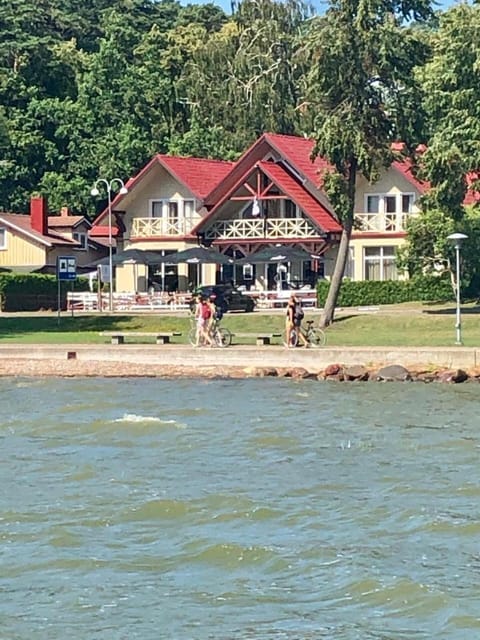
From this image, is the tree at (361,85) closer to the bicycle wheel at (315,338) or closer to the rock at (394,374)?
the bicycle wheel at (315,338)

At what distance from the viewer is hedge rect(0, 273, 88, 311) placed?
201 ft

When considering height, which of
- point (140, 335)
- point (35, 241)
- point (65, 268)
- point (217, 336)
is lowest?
point (140, 335)

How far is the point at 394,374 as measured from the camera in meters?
35.8

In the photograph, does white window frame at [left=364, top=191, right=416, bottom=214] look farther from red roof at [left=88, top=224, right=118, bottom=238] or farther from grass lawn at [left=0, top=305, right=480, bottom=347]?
red roof at [left=88, top=224, right=118, bottom=238]

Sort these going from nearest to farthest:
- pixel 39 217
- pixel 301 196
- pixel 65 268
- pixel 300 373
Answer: pixel 300 373
pixel 65 268
pixel 301 196
pixel 39 217

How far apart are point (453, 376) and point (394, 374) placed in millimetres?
1628

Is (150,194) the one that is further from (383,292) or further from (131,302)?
(383,292)


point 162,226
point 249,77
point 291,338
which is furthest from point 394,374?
point 249,77

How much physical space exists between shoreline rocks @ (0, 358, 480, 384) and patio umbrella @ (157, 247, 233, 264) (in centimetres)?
2238

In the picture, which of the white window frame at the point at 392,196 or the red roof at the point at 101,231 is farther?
the red roof at the point at 101,231

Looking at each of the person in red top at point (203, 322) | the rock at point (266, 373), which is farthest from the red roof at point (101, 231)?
the rock at point (266, 373)

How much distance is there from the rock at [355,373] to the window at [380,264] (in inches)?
1169

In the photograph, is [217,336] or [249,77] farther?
[249,77]

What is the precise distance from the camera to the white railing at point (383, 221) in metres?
65.1
